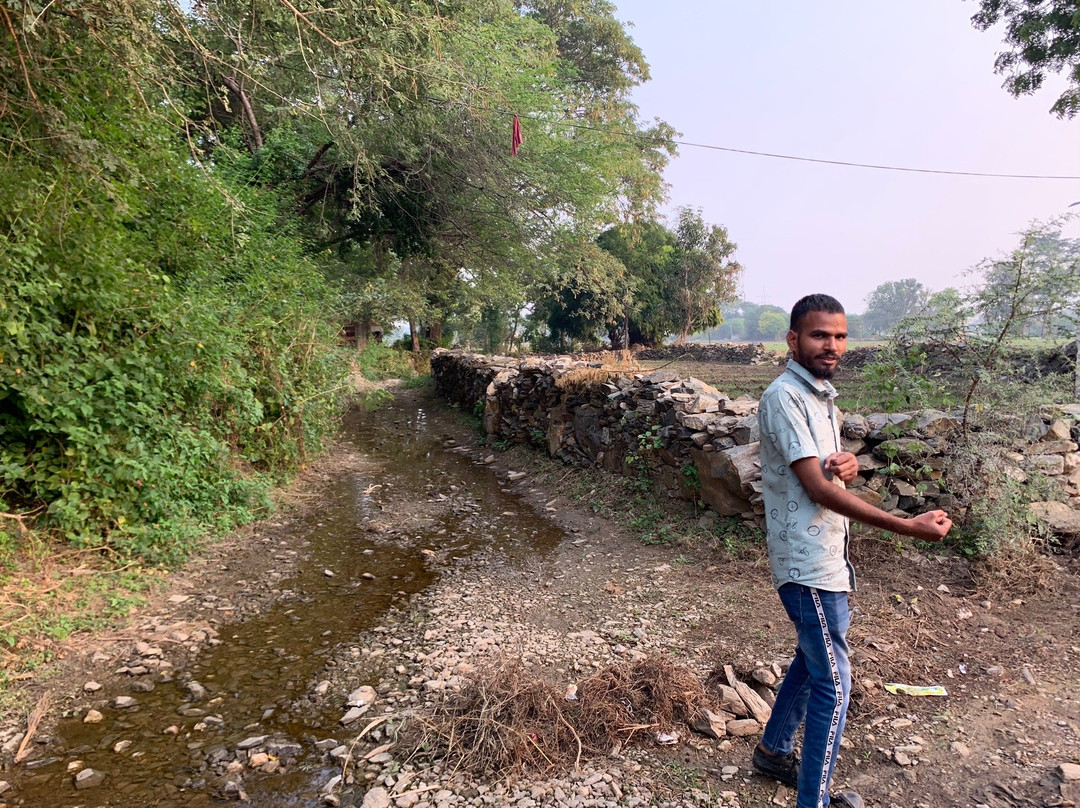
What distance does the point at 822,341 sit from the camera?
2.14 m

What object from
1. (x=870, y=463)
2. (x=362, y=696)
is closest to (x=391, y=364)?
(x=870, y=463)

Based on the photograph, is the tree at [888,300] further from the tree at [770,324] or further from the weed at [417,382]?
the weed at [417,382]

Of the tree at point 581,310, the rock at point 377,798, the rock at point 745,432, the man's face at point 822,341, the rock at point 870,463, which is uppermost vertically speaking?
the tree at point 581,310

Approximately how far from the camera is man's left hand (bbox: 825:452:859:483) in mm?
1967

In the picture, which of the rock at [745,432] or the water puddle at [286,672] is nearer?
the water puddle at [286,672]

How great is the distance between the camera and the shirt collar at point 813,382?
6.99ft

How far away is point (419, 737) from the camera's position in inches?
108

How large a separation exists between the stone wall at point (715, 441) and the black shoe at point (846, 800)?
278 centimetres

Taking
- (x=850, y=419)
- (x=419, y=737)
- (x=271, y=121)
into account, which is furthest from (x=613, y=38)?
(x=419, y=737)

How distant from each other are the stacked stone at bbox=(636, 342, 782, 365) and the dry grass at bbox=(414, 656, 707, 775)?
22093 millimetres

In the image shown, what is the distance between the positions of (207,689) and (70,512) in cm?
181

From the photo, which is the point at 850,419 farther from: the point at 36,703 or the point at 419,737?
the point at 36,703

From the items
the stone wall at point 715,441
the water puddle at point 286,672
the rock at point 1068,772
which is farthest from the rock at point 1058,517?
the water puddle at point 286,672

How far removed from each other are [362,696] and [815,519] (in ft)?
8.13
